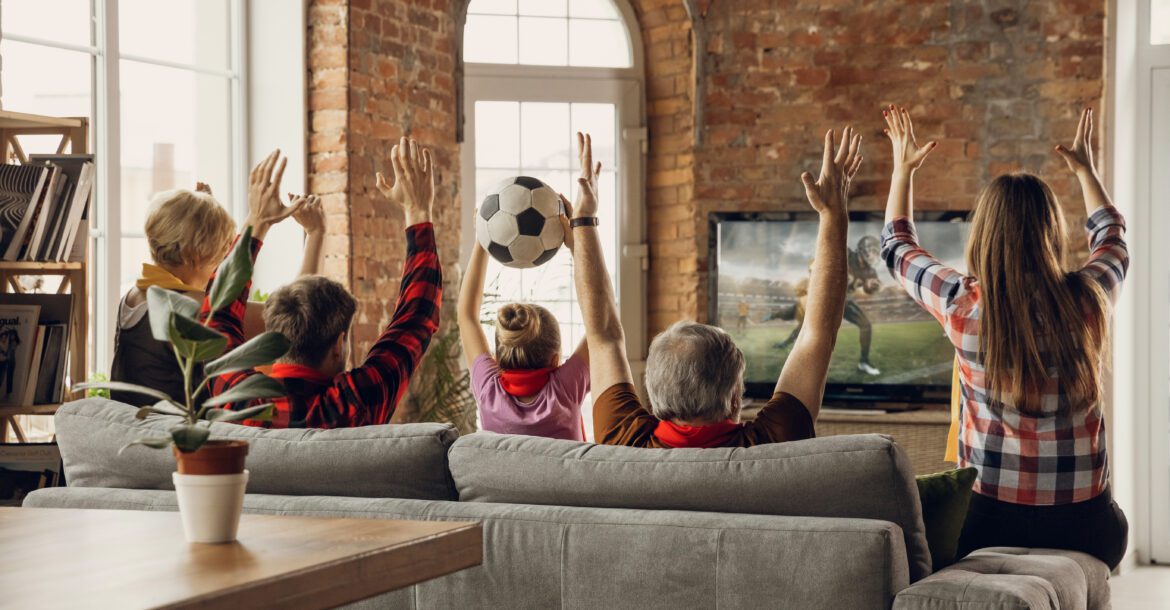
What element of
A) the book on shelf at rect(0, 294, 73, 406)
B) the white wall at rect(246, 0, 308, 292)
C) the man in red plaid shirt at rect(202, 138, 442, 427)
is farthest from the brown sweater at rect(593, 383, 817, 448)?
the white wall at rect(246, 0, 308, 292)

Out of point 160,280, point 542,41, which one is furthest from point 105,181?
point 542,41

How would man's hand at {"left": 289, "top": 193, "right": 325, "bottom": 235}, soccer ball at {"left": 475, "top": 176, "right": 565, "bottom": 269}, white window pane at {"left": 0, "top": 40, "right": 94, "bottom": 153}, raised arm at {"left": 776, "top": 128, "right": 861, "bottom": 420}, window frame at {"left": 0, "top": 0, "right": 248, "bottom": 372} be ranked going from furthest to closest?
window frame at {"left": 0, "top": 0, "right": 248, "bottom": 372}
white window pane at {"left": 0, "top": 40, "right": 94, "bottom": 153}
soccer ball at {"left": 475, "top": 176, "right": 565, "bottom": 269}
man's hand at {"left": 289, "top": 193, "right": 325, "bottom": 235}
raised arm at {"left": 776, "top": 128, "right": 861, "bottom": 420}

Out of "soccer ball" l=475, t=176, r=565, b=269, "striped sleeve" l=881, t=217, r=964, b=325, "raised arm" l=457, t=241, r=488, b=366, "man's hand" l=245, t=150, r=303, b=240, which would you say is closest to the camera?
"striped sleeve" l=881, t=217, r=964, b=325

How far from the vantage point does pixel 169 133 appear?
16.2ft

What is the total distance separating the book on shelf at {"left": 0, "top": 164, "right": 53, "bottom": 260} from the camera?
10.3 ft

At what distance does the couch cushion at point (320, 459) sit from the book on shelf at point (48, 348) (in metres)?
0.84

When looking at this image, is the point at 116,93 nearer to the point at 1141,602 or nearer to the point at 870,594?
the point at 870,594

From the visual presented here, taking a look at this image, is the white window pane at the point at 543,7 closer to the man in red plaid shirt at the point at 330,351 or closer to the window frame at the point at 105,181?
the window frame at the point at 105,181

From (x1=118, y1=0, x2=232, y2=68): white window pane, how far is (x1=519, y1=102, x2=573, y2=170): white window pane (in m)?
1.45

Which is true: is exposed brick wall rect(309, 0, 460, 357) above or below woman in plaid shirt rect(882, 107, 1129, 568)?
above

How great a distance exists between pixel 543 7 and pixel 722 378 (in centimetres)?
408

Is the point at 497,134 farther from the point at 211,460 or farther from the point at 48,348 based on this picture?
the point at 211,460

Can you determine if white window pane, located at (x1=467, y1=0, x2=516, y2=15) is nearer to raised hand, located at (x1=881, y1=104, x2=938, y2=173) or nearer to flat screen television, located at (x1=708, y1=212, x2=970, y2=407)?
flat screen television, located at (x1=708, y1=212, x2=970, y2=407)

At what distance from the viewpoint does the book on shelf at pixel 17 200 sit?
124 inches
